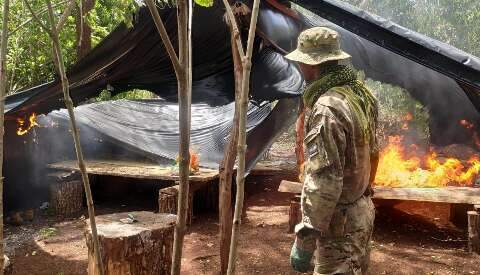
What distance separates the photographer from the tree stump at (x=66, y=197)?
7241mm

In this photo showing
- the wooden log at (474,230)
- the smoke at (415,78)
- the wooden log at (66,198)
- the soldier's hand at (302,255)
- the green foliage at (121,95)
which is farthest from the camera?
the green foliage at (121,95)

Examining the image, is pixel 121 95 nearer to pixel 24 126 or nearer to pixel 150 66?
pixel 24 126

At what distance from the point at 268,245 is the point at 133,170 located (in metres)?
2.91

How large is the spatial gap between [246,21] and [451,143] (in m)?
3.79

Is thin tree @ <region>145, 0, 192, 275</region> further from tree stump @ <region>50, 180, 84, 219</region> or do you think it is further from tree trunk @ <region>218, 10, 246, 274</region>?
tree stump @ <region>50, 180, 84, 219</region>

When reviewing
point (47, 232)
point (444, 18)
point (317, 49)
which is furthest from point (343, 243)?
point (444, 18)

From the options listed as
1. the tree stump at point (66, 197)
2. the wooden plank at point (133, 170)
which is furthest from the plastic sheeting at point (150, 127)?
the tree stump at point (66, 197)

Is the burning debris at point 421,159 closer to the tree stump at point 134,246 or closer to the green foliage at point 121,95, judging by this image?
the tree stump at point 134,246

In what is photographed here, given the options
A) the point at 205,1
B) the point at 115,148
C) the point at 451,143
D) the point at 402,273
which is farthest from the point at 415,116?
the point at 205,1

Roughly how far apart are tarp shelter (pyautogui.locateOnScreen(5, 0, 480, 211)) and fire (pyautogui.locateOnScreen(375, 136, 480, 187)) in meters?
0.46

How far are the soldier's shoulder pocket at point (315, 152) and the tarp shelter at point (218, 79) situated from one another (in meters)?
2.94

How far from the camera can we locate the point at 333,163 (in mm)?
2439

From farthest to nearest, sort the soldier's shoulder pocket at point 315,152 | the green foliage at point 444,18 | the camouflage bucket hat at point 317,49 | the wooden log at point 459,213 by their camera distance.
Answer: the green foliage at point 444,18 → the wooden log at point 459,213 → the camouflage bucket hat at point 317,49 → the soldier's shoulder pocket at point 315,152

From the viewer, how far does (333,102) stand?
251 centimetres
